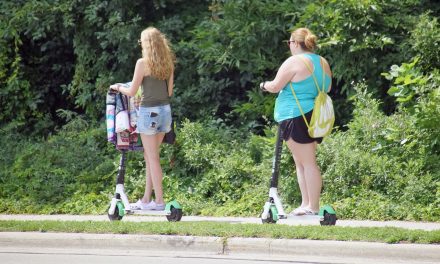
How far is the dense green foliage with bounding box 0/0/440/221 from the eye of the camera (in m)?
11.6

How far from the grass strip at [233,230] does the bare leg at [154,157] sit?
0.67 meters

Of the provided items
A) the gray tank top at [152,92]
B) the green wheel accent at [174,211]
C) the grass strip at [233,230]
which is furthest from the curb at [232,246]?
the gray tank top at [152,92]

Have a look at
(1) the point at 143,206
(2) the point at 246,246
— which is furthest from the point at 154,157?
(2) the point at 246,246

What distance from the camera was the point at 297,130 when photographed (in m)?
9.68

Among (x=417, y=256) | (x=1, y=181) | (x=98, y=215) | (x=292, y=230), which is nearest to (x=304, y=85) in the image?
(x=292, y=230)

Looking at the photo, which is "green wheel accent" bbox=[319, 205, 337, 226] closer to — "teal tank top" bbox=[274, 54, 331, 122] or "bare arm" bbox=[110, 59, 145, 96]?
"teal tank top" bbox=[274, 54, 331, 122]

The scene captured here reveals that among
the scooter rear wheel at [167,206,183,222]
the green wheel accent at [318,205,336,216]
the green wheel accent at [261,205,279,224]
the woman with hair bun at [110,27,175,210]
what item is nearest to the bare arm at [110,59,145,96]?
the woman with hair bun at [110,27,175,210]

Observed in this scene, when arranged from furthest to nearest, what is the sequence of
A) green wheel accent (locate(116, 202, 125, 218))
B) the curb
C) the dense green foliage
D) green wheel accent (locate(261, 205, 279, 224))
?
the dense green foliage, green wheel accent (locate(116, 202, 125, 218)), green wheel accent (locate(261, 205, 279, 224)), the curb

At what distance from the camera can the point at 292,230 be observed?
9.00 meters

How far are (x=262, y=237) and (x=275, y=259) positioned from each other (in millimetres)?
485

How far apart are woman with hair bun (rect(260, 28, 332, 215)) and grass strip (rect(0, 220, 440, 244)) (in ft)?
2.25

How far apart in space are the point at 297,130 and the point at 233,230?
1.25 m

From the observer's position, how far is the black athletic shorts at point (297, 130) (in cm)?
967

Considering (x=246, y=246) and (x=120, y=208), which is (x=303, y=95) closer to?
(x=246, y=246)
